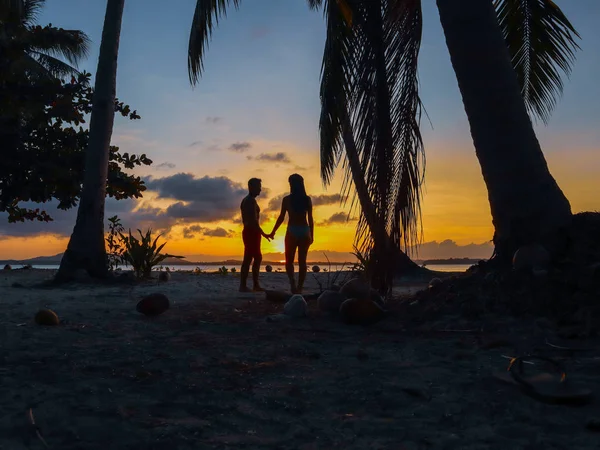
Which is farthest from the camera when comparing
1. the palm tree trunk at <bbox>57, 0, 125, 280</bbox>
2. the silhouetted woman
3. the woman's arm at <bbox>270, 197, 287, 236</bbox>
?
the palm tree trunk at <bbox>57, 0, 125, 280</bbox>

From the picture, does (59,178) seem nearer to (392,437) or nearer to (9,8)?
(9,8)

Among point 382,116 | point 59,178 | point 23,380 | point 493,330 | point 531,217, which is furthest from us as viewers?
point 59,178

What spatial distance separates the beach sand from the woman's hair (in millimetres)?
3146

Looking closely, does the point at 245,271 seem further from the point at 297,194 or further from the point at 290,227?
the point at 297,194

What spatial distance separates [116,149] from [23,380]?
1045 cm

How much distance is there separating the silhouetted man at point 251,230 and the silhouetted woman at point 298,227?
0.48 m

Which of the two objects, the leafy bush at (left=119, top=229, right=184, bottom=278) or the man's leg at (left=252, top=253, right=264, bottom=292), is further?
the leafy bush at (left=119, top=229, right=184, bottom=278)

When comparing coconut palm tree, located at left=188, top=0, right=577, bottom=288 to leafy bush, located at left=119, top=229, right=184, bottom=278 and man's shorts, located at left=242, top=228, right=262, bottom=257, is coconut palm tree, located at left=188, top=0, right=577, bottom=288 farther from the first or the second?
leafy bush, located at left=119, top=229, right=184, bottom=278

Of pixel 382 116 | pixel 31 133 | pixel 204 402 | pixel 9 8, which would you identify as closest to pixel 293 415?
pixel 204 402

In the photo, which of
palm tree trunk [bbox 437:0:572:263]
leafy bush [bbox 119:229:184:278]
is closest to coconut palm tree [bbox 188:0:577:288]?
palm tree trunk [bbox 437:0:572:263]

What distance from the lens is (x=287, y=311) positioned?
14.2 ft

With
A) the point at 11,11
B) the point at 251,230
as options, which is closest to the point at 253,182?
the point at 251,230

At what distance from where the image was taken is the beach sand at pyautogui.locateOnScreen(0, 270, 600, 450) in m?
1.85

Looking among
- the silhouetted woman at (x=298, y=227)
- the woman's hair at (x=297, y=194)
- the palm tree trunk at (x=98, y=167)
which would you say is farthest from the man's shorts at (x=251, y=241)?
the palm tree trunk at (x=98, y=167)
